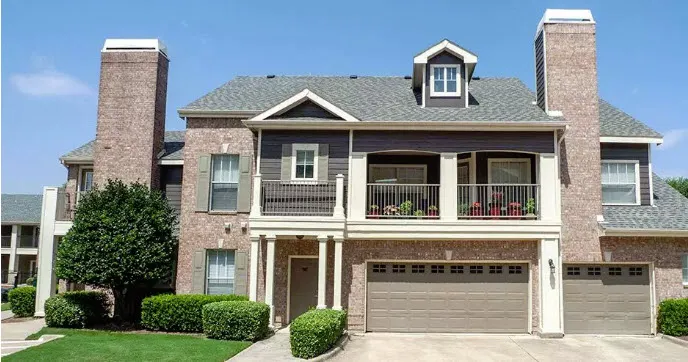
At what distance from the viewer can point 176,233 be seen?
17797 mm

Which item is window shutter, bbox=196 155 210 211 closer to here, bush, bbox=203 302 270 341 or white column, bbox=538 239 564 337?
bush, bbox=203 302 270 341

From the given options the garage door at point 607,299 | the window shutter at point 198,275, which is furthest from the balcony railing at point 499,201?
the window shutter at point 198,275

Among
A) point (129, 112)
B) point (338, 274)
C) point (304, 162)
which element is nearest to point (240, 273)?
point (338, 274)

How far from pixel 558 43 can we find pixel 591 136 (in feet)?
9.90

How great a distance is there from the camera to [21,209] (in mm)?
42531

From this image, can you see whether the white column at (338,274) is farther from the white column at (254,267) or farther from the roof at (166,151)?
the roof at (166,151)

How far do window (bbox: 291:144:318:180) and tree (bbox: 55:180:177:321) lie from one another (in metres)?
4.05

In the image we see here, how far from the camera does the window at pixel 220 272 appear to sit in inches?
664

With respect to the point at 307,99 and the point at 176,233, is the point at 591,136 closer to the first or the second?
the point at 307,99

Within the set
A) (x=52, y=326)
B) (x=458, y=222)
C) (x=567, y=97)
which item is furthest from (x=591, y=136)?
(x=52, y=326)

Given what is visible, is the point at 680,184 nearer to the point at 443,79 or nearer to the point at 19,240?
the point at 443,79

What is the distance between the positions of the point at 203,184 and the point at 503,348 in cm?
962

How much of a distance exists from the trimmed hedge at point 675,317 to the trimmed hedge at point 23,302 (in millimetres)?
19146

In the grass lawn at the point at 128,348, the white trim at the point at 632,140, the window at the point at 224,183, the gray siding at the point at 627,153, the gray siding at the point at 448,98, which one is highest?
the gray siding at the point at 448,98
